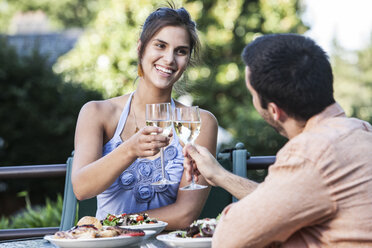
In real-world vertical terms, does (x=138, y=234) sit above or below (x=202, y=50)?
below

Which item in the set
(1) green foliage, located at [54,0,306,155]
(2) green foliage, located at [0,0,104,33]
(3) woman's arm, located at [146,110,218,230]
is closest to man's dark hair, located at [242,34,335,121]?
(3) woman's arm, located at [146,110,218,230]

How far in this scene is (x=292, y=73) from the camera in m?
1.69

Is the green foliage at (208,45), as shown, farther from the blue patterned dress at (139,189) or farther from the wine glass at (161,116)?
the wine glass at (161,116)

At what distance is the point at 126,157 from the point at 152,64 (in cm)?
86

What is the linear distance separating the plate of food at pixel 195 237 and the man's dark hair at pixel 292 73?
0.62 meters

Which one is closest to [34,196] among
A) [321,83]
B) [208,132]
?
[208,132]

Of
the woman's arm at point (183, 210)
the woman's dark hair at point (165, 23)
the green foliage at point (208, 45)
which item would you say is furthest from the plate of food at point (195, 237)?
the green foliage at point (208, 45)

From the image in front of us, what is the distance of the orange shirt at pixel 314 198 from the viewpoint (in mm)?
1611

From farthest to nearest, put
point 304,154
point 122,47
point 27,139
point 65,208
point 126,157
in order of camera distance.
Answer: point 122,47 < point 27,139 < point 65,208 < point 126,157 < point 304,154

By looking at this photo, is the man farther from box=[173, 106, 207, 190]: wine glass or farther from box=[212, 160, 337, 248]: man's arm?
box=[173, 106, 207, 190]: wine glass

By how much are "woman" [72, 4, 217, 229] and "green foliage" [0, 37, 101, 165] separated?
7.92 meters

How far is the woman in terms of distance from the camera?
3.01m

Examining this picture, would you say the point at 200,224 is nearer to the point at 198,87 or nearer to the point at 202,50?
the point at 202,50

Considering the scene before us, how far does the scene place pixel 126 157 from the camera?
259 centimetres
